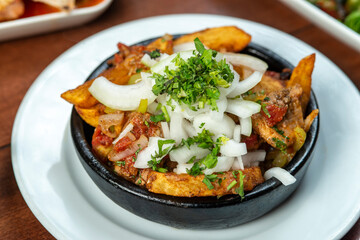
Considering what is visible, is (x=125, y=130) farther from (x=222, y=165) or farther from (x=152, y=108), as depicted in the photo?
(x=222, y=165)

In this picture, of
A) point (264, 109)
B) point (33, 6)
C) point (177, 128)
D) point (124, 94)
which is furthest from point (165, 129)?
point (33, 6)

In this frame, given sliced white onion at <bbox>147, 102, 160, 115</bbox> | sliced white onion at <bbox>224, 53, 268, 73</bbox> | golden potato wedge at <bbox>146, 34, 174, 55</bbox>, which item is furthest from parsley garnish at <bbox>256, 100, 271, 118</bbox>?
golden potato wedge at <bbox>146, 34, 174, 55</bbox>

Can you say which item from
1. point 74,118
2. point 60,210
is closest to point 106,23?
point 74,118

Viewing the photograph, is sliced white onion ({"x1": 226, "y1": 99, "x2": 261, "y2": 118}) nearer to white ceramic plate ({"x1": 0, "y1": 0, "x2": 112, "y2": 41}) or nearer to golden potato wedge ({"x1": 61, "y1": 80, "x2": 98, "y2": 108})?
golden potato wedge ({"x1": 61, "y1": 80, "x2": 98, "y2": 108})

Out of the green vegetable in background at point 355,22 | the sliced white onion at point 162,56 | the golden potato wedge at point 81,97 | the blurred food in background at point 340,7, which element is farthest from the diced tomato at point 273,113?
the blurred food in background at point 340,7

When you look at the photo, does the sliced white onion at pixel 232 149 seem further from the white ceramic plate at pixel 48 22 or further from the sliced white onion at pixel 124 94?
the white ceramic plate at pixel 48 22
